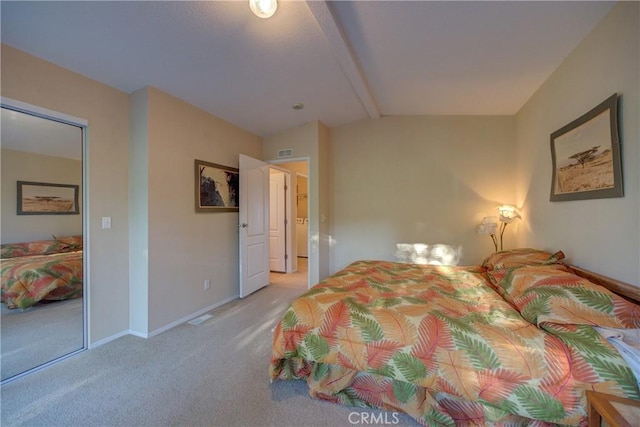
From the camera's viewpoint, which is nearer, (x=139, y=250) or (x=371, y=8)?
(x=371, y=8)

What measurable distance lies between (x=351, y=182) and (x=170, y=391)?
3348mm

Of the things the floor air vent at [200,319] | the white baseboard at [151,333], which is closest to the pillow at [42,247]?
the white baseboard at [151,333]

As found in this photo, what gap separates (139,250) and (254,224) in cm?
155

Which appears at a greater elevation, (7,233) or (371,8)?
(371,8)

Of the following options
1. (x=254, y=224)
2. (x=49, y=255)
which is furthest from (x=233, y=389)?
(x=254, y=224)

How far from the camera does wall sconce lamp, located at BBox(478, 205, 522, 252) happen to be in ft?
10.2

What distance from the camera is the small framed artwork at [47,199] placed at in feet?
6.82

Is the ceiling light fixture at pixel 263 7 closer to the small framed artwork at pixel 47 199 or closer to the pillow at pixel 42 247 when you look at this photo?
the small framed artwork at pixel 47 199

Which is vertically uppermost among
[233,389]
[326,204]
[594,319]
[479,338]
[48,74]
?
[48,74]

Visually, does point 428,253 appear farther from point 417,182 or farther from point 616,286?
point 616,286

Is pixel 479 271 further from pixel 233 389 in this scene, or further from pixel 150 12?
pixel 150 12

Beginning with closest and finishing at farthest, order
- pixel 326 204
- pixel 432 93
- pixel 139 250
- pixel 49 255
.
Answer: pixel 49 255 → pixel 139 250 → pixel 432 93 → pixel 326 204

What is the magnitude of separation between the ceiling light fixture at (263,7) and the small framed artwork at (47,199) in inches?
84.8

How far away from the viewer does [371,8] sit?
180 centimetres
